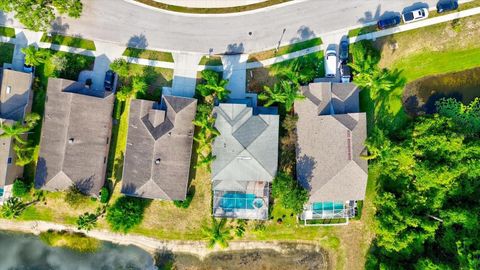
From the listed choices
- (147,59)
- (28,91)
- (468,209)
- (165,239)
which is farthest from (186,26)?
(468,209)

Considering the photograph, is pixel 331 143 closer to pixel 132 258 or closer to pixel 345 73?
pixel 345 73

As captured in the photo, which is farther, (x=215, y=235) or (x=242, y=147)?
(x=215, y=235)

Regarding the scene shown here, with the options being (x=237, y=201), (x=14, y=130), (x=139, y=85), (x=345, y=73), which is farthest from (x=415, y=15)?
(x=14, y=130)

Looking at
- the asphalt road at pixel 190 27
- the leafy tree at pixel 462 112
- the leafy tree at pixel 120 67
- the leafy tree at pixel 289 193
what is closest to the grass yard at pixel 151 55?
the asphalt road at pixel 190 27

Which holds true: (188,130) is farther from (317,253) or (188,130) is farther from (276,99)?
(317,253)

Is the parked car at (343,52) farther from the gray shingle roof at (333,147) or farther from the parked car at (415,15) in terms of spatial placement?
the parked car at (415,15)
